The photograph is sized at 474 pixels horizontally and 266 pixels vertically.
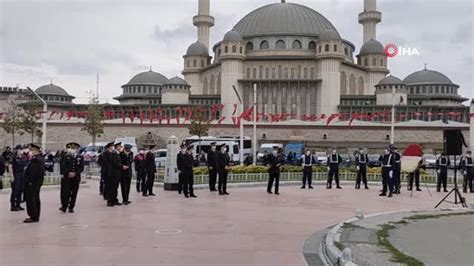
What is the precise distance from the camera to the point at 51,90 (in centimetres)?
7931

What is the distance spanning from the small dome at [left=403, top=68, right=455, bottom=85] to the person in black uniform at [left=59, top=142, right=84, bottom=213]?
3032 inches

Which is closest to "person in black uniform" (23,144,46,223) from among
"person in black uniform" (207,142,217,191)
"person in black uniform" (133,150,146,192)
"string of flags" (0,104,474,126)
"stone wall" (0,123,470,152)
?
"person in black uniform" (133,150,146,192)

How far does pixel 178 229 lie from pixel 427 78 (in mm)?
Answer: 79665

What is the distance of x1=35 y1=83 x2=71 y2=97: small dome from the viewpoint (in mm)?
78500

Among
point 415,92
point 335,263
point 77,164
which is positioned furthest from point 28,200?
point 415,92

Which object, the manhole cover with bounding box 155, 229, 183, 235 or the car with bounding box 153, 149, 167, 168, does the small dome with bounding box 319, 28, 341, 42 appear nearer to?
the car with bounding box 153, 149, 167, 168

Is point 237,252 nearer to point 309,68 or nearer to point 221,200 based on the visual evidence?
point 221,200

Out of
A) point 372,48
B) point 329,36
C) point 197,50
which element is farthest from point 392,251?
point 197,50

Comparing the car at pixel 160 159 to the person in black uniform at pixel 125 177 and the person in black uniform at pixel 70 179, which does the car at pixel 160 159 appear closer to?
the person in black uniform at pixel 125 177

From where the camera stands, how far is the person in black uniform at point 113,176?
41.7 feet

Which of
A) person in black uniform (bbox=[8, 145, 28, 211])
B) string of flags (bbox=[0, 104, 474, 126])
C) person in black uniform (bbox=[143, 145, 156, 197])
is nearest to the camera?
person in black uniform (bbox=[8, 145, 28, 211])

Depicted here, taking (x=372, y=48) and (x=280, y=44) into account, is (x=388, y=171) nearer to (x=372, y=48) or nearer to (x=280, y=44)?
(x=280, y=44)

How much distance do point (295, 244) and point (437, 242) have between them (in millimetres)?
2270

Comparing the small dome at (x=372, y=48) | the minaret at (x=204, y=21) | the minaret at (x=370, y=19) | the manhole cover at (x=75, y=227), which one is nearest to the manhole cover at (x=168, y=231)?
the manhole cover at (x=75, y=227)
